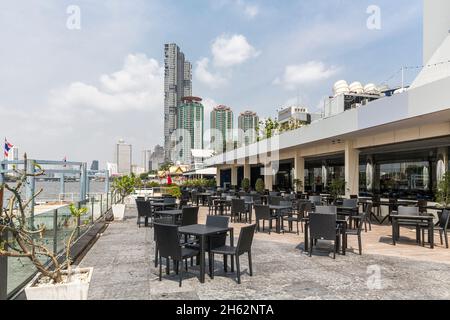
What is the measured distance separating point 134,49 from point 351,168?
972 centimetres

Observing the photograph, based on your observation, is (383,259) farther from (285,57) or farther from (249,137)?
(249,137)

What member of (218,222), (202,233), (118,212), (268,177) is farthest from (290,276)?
(268,177)

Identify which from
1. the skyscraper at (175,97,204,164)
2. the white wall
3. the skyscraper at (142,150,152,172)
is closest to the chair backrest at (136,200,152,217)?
the white wall

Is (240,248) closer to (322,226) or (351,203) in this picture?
(322,226)

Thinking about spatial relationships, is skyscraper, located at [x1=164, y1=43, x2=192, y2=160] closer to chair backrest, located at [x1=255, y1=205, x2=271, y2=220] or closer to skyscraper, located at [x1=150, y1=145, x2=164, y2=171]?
skyscraper, located at [x1=150, y1=145, x2=164, y2=171]

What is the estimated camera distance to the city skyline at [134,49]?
7199 mm

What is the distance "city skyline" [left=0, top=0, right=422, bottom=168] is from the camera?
720 cm

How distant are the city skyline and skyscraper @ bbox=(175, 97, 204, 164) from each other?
53.3m

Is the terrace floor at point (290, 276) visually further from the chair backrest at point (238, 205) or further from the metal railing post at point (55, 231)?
the chair backrest at point (238, 205)

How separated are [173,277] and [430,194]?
35.9 ft

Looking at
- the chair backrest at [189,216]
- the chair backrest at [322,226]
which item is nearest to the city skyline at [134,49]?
the chair backrest at [189,216]

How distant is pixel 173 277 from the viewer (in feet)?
15.7

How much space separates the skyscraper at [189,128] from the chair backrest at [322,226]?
6357cm
